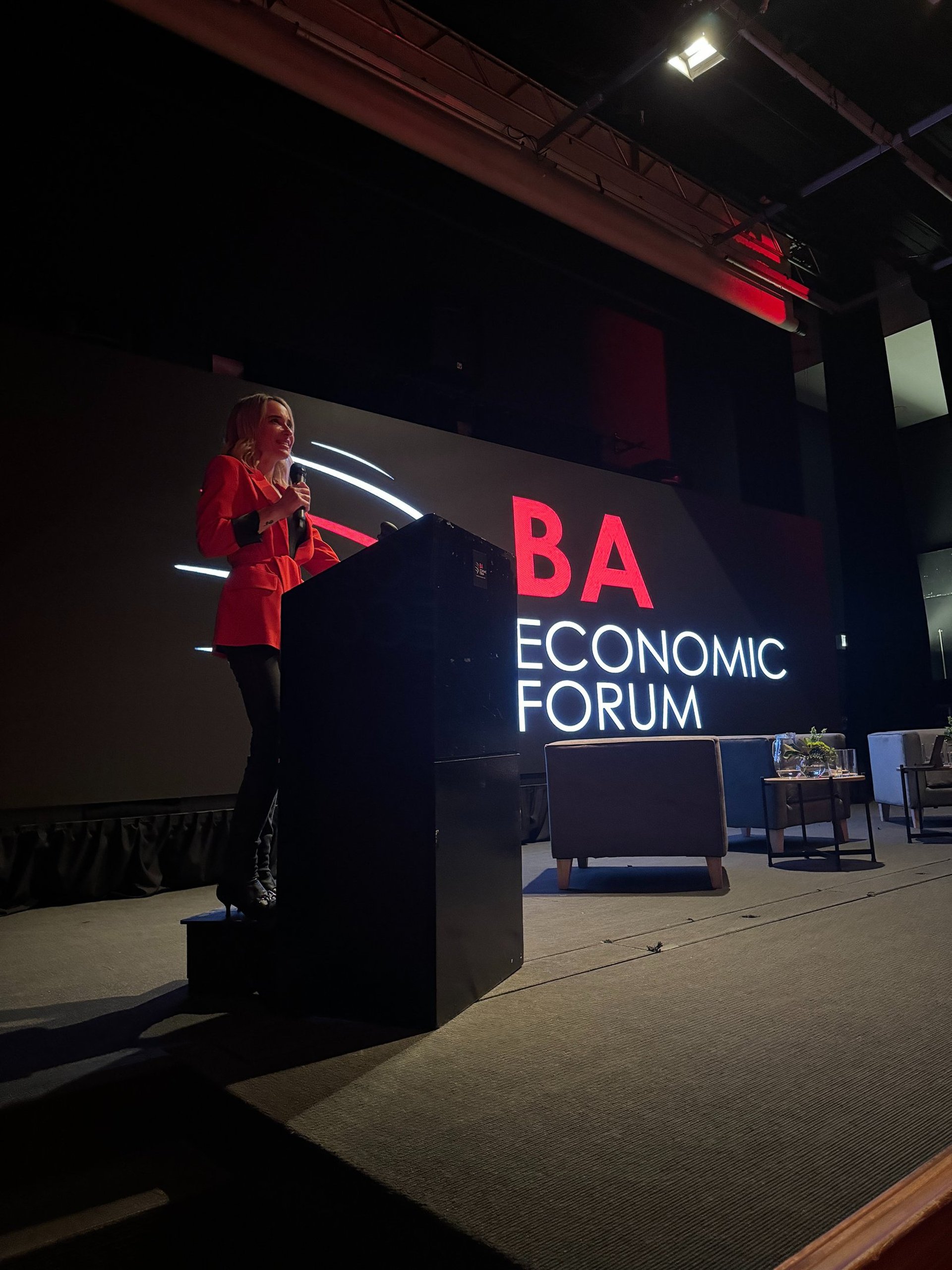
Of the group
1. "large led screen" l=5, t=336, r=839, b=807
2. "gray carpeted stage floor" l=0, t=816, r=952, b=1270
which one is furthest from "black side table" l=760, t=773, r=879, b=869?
"large led screen" l=5, t=336, r=839, b=807

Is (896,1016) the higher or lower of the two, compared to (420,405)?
lower

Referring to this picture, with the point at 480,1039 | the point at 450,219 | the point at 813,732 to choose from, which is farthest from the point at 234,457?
the point at 450,219

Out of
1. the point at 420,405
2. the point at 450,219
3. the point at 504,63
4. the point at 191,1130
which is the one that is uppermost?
the point at 504,63

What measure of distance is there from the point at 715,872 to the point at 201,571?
2.98m

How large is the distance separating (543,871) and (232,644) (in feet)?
8.84

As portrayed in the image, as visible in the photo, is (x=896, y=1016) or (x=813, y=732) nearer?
(x=896, y=1016)

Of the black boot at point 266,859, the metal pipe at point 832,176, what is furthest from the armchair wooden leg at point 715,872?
the metal pipe at point 832,176

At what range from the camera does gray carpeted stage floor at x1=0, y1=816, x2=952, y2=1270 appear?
981 millimetres

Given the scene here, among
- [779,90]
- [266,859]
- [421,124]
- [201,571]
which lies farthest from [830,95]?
[266,859]

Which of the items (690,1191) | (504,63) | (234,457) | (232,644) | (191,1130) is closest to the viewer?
(690,1191)

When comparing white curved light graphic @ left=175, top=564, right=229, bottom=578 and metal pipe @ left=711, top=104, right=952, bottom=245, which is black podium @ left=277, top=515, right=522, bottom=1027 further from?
metal pipe @ left=711, top=104, right=952, bottom=245

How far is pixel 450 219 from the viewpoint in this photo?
554cm

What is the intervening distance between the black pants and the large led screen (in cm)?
32

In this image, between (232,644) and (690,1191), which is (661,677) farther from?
(690,1191)
